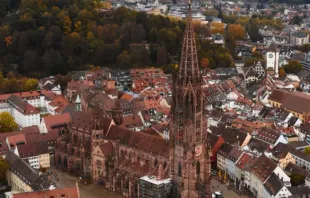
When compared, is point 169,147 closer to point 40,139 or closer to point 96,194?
point 96,194

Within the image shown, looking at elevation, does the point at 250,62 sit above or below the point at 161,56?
below

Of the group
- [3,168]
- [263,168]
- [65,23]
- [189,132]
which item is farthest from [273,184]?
[65,23]

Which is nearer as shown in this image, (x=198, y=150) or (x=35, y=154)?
(x=198, y=150)

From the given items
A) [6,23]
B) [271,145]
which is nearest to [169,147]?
[271,145]

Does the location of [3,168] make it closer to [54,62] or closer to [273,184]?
[273,184]

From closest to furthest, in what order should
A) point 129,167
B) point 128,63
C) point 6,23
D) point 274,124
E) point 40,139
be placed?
point 129,167, point 40,139, point 274,124, point 128,63, point 6,23

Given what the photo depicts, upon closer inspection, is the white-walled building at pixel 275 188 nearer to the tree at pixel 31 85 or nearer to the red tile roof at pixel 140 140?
the red tile roof at pixel 140 140

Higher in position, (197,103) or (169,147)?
(197,103)

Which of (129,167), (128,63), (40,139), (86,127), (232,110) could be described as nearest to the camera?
(129,167)
